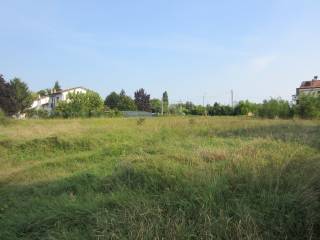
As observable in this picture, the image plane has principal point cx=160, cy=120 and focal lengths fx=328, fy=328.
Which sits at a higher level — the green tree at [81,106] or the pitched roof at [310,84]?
the pitched roof at [310,84]

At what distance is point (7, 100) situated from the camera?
50625 mm

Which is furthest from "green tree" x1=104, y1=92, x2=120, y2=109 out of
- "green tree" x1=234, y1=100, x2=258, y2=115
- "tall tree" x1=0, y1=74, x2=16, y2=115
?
"green tree" x1=234, y1=100, x2=258, y2=115

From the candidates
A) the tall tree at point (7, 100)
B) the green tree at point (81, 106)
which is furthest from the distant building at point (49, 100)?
the green tree at point (81, 106)

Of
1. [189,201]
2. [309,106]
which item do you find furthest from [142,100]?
[189,201]

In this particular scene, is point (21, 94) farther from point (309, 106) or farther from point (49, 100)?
point (309, 106)

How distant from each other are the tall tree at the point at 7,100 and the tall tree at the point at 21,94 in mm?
605

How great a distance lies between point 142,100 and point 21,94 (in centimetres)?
3445

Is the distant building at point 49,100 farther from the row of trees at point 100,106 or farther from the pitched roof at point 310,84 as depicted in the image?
the pitched roof at point 310,84

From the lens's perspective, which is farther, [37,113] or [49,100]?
[49,100]

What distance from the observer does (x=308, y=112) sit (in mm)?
24703

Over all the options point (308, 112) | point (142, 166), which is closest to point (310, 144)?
point (142, 166)

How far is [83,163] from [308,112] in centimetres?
2073

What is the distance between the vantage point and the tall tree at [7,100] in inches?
1993

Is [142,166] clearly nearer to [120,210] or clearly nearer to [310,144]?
[120,210]
